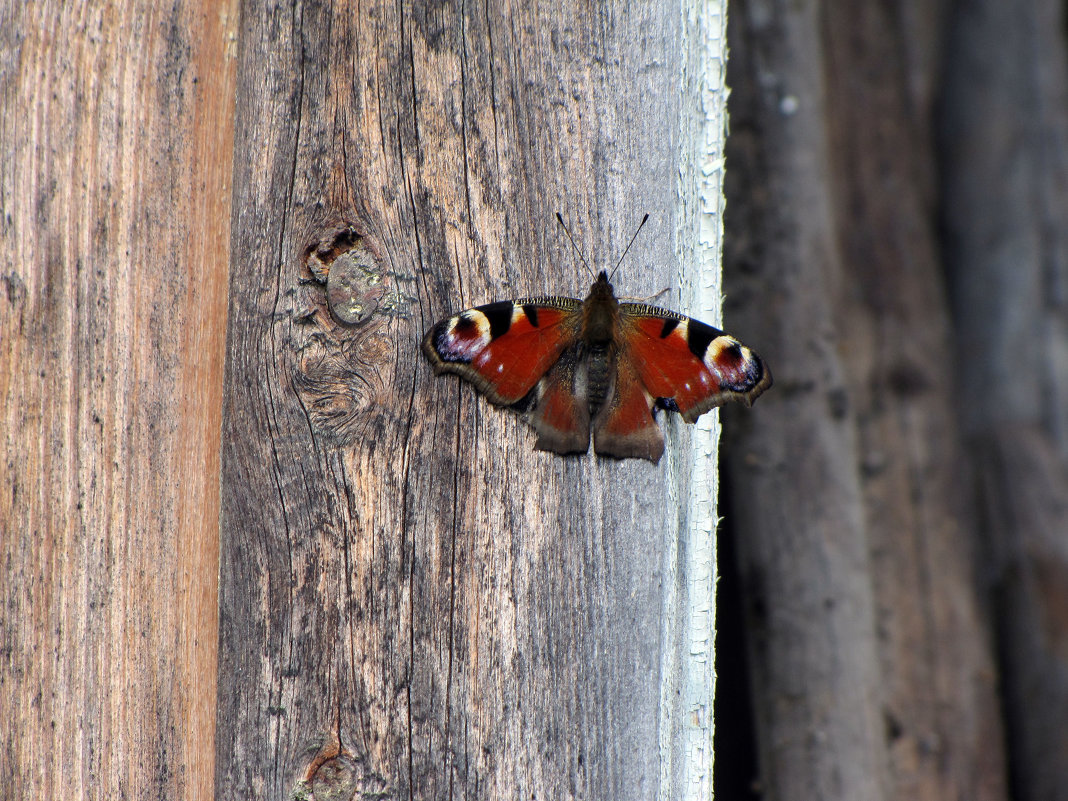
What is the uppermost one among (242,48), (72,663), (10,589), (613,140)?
(242,48)

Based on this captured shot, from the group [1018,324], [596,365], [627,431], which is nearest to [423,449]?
[627,431]

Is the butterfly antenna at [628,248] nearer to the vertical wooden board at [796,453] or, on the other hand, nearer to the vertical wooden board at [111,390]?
the vertical wooden board at [111,390]

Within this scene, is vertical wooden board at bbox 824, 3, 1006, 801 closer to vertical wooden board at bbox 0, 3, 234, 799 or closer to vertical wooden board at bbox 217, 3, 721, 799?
vertical wooden board at bbox 217, 3, 721, 799

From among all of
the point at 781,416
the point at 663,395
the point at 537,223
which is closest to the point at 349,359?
the point at 537,223

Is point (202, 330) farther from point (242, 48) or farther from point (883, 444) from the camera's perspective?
→ point (883, 444)

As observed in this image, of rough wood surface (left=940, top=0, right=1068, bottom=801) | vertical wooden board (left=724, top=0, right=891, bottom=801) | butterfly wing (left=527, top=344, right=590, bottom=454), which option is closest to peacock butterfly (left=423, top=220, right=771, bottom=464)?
butterfly wing (left=527, top=344, right=590, bottom=454)

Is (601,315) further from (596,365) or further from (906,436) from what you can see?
(906,436)
